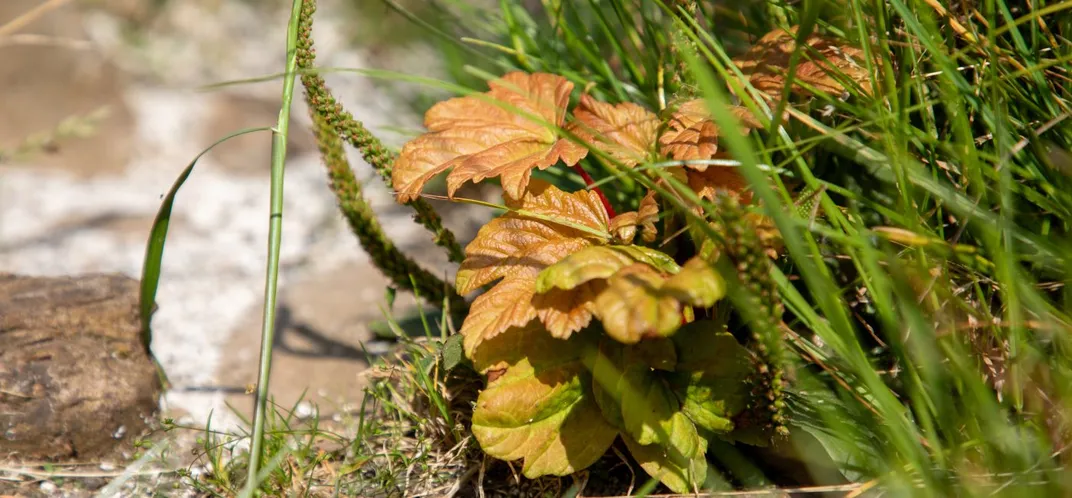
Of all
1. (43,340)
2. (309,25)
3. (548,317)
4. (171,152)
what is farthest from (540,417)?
(171,152)

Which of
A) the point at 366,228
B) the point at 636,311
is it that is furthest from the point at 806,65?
the point at 366,228

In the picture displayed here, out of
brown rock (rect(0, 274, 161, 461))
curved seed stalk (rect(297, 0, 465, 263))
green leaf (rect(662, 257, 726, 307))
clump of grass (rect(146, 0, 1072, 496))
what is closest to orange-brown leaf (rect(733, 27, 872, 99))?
clump of grass (rect(146, 0, 1072, 496))

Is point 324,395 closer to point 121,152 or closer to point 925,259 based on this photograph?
point 925,259

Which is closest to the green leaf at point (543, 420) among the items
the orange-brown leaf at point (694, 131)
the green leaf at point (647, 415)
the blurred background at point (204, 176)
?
the green leaf at point (647, 415)

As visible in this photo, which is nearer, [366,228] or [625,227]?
[625,227]

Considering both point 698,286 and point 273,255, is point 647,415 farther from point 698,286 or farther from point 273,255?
point 273,255

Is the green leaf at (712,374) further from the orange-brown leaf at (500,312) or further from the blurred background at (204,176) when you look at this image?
the blurred background at (204,176)

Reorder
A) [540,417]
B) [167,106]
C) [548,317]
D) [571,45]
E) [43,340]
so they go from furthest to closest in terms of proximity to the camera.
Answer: [167,106], [571,45], [43,340], [540,417], [548,317]
